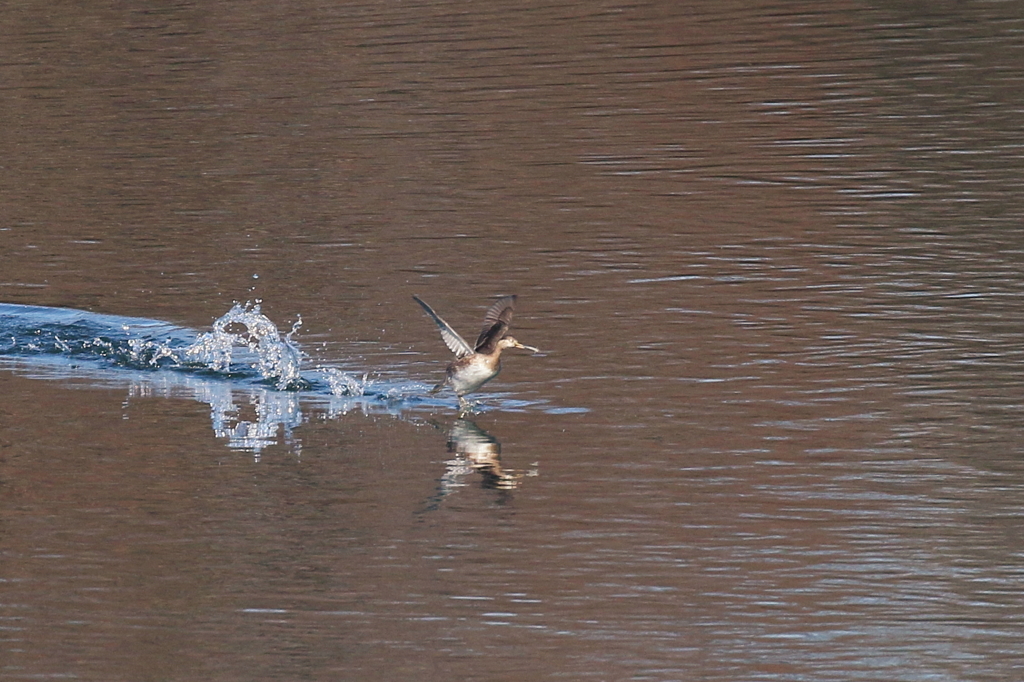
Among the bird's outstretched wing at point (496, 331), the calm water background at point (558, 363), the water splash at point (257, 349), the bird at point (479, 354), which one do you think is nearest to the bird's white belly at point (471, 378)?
the bird at point (479, 354)

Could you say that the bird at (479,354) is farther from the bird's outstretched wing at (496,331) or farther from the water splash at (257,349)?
the water splash at (257,349)

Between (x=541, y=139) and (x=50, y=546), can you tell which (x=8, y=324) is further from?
(x=541, y=139)

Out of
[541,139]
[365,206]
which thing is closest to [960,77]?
[541,139]

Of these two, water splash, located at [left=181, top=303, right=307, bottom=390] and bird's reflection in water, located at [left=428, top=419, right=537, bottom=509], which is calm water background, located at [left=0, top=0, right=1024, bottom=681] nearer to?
bird's reflection in water, located at [left=428, top=419, right=537, bottom=509]

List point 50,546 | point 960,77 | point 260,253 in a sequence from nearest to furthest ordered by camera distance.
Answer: point 50,546 → point 260,253 → point 960,77

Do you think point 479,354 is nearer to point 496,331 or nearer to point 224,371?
point 496,331

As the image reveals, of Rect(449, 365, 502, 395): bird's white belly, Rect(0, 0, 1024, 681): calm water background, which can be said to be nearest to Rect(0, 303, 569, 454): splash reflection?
Rect(0, 0, 1024, 681): calm water background

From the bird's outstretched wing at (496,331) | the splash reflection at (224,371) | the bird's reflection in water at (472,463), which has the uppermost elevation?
the bird's outstretched wing at (496,331)
